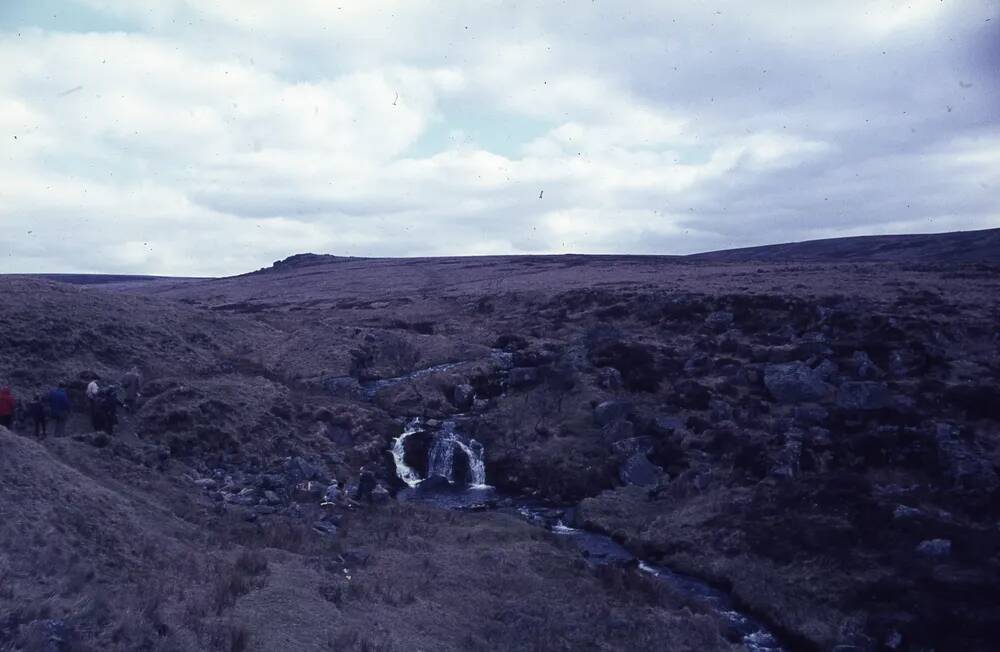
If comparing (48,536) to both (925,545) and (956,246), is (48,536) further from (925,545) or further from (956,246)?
(956,246)

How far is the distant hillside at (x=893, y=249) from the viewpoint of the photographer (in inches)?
4126

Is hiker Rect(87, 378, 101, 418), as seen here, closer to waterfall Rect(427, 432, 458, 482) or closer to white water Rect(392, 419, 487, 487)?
white water Rect(392, 419, 487, 487)

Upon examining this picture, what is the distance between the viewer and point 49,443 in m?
24.5

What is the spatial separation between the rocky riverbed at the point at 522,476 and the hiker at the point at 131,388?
2.59 feet

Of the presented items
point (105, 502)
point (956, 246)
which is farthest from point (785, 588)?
point (956, 246)

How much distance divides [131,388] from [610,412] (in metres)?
21.3

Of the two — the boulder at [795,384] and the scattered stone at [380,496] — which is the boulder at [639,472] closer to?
the boulder at [795,384]

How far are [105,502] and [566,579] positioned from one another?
40.8ft

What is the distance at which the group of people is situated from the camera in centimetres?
2562

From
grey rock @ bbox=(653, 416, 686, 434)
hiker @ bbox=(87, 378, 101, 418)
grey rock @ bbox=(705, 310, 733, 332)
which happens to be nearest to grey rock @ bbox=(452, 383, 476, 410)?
grey rock @ bbox=(653, 416, 686, 434)

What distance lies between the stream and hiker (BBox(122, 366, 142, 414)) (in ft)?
37.0

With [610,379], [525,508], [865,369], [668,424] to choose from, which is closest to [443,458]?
[525,508]

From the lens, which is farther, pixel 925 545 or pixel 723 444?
pixel 723 444

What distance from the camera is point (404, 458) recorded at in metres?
35.9
